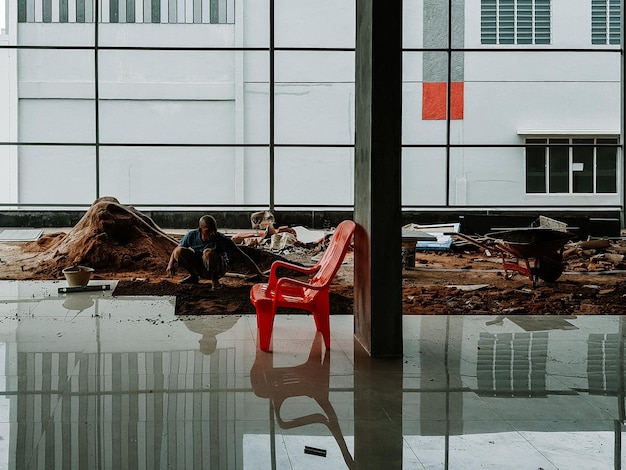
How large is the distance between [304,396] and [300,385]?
Answer: 23 cm

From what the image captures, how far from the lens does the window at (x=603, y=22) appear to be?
23266 mm

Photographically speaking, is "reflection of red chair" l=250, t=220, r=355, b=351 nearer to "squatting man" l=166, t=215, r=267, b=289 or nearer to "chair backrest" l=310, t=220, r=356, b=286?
"chair backrest" l=310, t=220, r=356, b=286

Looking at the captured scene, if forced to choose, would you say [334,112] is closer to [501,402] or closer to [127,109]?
[127,109]

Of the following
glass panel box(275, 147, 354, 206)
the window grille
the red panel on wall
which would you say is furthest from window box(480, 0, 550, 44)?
the window grille

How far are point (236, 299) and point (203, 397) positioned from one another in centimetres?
336

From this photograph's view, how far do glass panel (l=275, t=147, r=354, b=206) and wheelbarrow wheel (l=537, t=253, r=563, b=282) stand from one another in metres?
13.7

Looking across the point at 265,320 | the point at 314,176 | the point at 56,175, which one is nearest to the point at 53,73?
the point at 56,175

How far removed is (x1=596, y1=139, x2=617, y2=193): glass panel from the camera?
2342 centimetres

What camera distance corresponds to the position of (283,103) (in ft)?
74.4

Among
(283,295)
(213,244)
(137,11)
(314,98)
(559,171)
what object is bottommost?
(283,295)

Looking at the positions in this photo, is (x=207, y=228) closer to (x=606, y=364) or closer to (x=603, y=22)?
(x=606, y=364)

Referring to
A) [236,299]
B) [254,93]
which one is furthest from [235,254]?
[254,93]

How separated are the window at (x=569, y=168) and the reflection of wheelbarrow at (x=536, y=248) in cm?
1326

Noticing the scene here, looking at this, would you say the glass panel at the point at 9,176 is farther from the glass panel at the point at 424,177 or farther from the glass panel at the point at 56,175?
the glass panel at the point at 424,177
